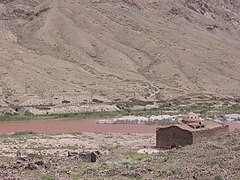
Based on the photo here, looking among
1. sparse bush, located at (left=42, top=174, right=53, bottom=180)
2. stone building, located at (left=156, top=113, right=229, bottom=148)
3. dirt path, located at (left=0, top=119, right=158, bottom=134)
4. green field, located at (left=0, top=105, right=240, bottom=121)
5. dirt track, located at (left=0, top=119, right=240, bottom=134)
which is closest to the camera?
sparse bush, located at (left=42, top=174, right=53, bottom=180)

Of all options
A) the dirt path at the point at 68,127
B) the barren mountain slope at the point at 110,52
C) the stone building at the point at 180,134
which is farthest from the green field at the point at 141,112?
the stone building at the point at 180,134

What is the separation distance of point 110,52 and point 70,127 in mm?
50164

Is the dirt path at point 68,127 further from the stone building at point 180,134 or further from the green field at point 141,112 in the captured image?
the stone building at point 180,134

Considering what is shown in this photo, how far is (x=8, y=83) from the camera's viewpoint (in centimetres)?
8556

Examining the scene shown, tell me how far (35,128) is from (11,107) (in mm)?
16097

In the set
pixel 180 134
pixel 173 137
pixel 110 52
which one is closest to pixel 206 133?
pixel 180 134

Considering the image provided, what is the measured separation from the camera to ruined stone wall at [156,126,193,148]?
3781cm

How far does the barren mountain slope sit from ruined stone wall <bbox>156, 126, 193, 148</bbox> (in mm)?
43813

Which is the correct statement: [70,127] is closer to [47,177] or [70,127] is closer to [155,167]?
[155,167]

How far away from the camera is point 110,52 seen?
4424 inches

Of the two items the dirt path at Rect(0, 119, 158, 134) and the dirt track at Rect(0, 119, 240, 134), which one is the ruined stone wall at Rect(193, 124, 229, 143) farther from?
the dirt path at Rect(0, 119, 158, 134)

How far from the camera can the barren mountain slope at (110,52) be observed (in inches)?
3541

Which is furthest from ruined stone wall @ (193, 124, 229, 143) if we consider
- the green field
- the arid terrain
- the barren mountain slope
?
the barren mountain slope

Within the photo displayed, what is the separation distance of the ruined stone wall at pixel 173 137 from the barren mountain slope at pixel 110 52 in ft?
144
